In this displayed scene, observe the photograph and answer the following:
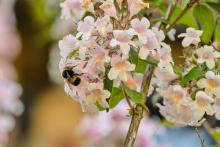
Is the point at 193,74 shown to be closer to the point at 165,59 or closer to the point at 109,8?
the point at 165,59

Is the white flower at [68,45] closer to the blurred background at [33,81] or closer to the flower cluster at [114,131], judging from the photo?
the flower cluster at [114,131]

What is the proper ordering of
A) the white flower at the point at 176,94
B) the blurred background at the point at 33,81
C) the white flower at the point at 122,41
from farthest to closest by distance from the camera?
the blurred background at the point at 33,81 < the white flower at the point at 176,94 < the white flower at the point at 122,41

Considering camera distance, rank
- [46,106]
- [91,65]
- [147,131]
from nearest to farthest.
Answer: [91,65] < [147,131] < [46,106]

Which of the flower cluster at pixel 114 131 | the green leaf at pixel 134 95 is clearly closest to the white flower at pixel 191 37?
the green leaf at pixel 134 95

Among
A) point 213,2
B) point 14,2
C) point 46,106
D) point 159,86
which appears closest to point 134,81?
point 159,86

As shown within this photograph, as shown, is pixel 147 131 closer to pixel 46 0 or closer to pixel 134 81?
pixel 46 0

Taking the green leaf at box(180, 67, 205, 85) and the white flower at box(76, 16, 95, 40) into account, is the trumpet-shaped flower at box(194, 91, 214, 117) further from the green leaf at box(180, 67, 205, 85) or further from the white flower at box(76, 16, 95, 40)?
the white flower at box(76, 16, 95, 40)
